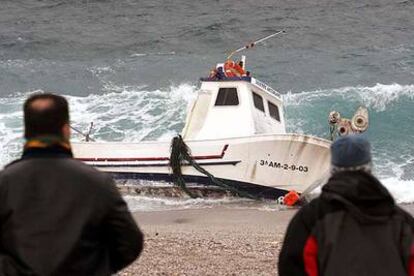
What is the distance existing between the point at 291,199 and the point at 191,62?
57.4 ft

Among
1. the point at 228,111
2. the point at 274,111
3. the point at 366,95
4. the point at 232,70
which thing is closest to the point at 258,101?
the point at 274,111

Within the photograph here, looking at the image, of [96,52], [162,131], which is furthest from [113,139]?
[96,52]

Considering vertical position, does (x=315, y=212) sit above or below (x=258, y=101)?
above

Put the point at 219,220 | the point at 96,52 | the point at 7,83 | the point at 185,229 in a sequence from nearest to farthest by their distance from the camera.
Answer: the point at 185,229 < the point at 219,220 < the point at 7,83 < the point at 96,52

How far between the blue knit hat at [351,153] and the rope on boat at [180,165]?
1172cm

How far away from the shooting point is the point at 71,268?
12.3 feet

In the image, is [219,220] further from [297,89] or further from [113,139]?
[297,89]

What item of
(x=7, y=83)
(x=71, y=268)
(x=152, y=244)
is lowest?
(x=7, y=83)

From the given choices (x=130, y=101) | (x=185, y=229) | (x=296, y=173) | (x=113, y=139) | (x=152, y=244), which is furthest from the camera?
(x=130, y=101)

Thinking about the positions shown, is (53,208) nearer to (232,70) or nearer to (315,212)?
(315,212)

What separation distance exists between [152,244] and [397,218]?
6521mm

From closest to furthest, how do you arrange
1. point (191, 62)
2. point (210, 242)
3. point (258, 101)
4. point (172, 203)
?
point (210, 242) → point (172, 203) → point (258, 101) → point (191, 62)

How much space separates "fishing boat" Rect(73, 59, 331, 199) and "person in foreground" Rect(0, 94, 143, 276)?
11653 millimetres

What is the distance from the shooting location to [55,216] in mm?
3760
